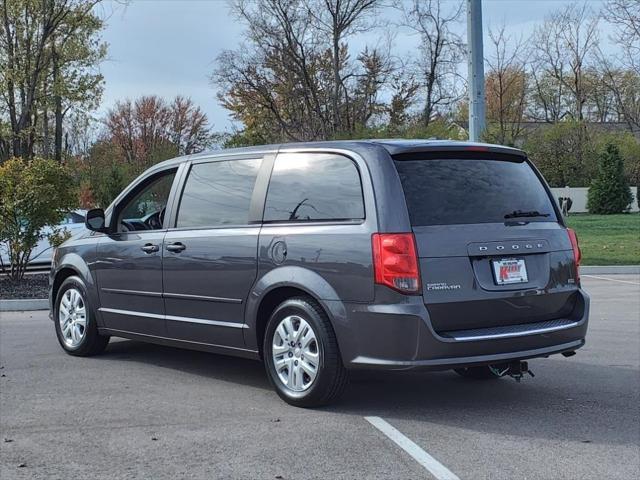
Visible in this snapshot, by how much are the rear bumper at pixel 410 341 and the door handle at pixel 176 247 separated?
5.38 ft

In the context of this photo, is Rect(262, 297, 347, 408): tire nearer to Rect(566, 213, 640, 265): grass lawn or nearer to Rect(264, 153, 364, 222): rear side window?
Rect(264, 153, 364, 222): rear side window

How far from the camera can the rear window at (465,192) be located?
5.01 m

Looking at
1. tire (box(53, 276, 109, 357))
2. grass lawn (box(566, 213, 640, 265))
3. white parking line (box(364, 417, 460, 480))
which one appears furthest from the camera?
grass lawn (box(566, 213, 640, 265))

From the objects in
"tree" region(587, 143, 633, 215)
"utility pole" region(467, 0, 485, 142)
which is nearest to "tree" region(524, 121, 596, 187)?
"tree" region(587, 143, 633, 215)

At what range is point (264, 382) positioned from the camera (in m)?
6.13

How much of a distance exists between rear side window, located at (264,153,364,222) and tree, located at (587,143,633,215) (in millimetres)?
36524

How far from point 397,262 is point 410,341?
1.61ft

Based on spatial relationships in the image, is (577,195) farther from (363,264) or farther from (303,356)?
(363,264)

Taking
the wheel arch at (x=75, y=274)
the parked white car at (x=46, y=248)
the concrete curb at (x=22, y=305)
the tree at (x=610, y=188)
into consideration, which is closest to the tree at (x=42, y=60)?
the parked white car at (x=46, y=248)

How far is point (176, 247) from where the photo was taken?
607 centimetres

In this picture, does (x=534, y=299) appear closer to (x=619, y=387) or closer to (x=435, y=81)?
(x=619, y=387)

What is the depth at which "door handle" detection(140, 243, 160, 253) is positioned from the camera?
20.6ft

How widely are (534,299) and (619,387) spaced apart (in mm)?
1498

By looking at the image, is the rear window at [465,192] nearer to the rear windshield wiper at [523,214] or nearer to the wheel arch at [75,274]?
the rear windshield wiper at [523,214]
